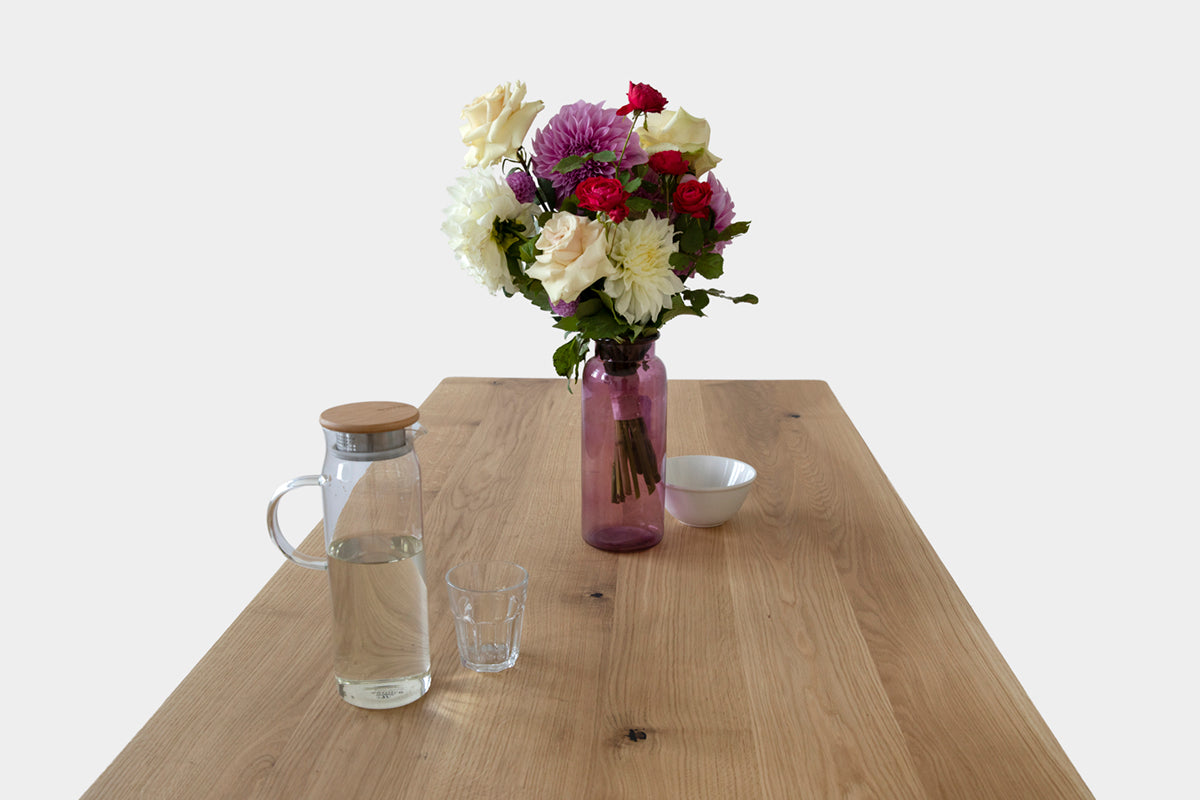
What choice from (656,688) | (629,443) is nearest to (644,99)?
(629,443)

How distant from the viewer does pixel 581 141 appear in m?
1.80

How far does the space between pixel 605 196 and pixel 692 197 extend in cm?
17

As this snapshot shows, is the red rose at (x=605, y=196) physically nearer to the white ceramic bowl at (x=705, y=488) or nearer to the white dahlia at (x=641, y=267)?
the white dahlia at (x=641, y=267)

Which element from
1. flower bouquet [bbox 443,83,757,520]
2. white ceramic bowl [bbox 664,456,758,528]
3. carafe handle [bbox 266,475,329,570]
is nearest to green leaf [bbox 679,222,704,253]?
→ flower bouquet [bbox 443,83,757,520]

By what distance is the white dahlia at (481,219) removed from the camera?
1821mm

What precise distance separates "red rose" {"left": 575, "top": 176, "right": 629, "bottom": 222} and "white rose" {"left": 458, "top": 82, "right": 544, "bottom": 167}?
167 mm

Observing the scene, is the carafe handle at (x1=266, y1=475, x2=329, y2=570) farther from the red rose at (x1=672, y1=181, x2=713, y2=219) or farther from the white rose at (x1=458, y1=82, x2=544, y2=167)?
the red rose at (x1=672, y1=181, x2=713, y2=219)

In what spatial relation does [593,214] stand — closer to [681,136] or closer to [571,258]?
[571,258]

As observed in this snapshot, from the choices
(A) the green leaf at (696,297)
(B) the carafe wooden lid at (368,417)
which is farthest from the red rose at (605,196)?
(B) the carafe wooden lid at (368,417)

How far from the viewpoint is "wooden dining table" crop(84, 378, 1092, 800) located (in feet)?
4.69

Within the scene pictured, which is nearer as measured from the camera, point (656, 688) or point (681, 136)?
point (656, 688)

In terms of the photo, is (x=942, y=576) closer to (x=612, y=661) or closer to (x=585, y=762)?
(x=612, y=661)

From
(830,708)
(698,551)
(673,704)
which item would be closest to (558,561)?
(698,551)

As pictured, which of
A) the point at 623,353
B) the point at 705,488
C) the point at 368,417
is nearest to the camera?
the point at 368,417
